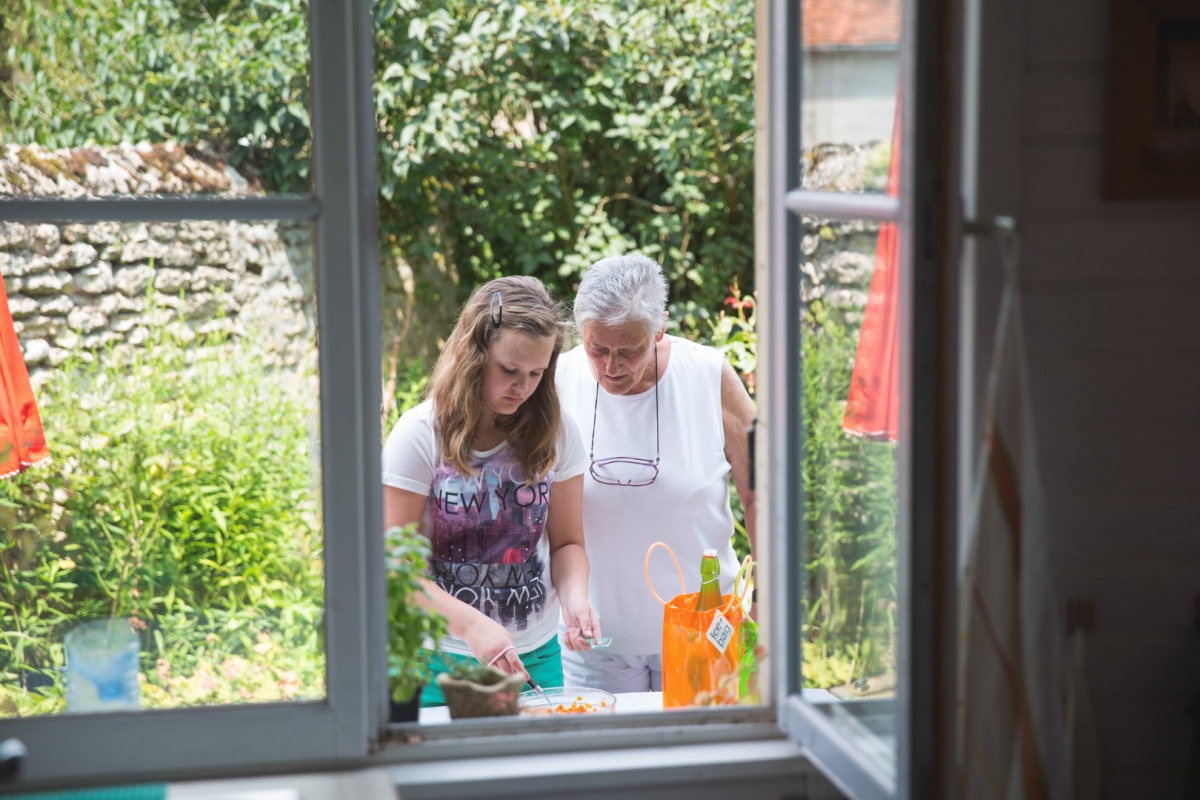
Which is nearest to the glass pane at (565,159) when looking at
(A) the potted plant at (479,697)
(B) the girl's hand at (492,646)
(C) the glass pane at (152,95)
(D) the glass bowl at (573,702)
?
(B) the girl's hand at (492,646)

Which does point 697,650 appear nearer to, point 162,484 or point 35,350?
point 162,484

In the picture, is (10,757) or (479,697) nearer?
(10,757)

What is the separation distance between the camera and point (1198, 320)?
173cm

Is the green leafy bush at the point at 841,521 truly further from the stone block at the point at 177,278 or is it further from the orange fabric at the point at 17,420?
the orange fabric at the point at 17,420

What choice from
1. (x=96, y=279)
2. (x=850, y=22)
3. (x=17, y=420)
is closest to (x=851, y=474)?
(x=850, y=22)

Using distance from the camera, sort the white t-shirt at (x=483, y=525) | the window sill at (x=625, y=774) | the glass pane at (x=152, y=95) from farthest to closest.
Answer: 1. the white t-shirt at (x=483, y=525)
2. the window sill at (x=625, y=774)
3. the glass pane at (x=152, y=95)

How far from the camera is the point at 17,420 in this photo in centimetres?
181

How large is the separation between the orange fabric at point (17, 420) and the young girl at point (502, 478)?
1.02 m

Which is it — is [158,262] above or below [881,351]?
above

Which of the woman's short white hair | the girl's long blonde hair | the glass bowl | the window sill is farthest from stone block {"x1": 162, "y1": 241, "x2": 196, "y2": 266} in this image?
the woman's short white hair

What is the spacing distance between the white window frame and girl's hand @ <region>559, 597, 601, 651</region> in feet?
3.08

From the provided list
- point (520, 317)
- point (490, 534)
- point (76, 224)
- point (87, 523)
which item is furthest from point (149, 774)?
point (520, 317)

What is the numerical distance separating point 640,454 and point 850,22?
1.79 meters

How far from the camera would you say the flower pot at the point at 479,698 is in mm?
1994
